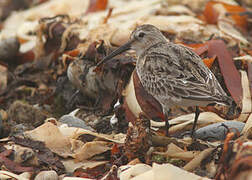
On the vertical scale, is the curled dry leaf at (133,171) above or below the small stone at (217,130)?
above

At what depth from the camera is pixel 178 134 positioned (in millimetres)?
4566

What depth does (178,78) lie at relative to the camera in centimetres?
418

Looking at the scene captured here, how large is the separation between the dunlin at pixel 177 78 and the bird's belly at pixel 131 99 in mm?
528

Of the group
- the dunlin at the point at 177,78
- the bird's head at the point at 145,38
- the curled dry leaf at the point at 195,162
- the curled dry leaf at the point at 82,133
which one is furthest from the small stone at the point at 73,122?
the curled dry leaf at the point at 195,162

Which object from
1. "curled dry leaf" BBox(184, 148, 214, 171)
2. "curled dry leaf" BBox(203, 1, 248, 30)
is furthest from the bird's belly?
"curled dry leaf" BBox(203, 1, 248, 30)

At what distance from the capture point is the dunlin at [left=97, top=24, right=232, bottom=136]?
403 centimetres

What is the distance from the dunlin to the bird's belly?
20.8 inches

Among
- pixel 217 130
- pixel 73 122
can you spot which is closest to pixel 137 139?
pixel 217 130

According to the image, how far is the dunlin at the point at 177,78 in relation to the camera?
4.03 metres

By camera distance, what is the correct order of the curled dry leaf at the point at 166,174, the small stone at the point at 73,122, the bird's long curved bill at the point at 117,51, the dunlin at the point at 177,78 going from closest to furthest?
1. the curled dry leaf at the point at 166,174
2. the dunlin at the point at 177,78
3. the small stone at the point at 73,122
4. the bird's long curved bill at the point at 117,51

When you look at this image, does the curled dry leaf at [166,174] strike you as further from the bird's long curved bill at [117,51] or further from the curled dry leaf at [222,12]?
the curled dry leaf at [222,12]

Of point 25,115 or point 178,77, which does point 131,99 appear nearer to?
point 178,77

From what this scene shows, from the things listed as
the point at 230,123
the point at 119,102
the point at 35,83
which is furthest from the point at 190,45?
the point at 35,83

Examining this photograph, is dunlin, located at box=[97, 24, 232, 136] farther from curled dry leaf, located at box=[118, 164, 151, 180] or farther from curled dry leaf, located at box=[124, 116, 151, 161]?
curled dry leaf, located at box=[118, 164, 151, 180]
